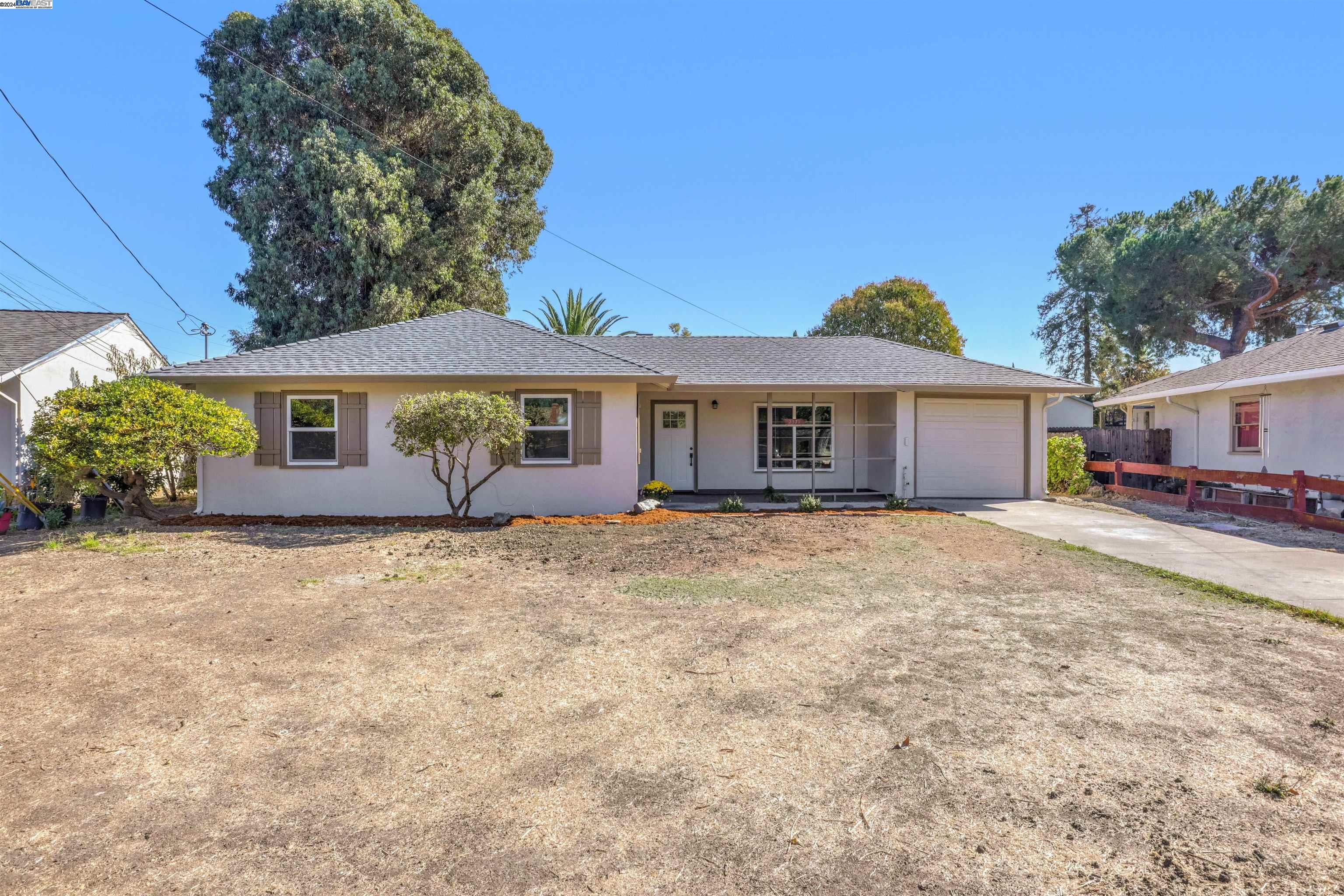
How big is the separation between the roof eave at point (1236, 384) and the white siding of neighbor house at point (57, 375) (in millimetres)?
23870

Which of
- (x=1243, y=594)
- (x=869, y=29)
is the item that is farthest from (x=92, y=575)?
(x=869, y=29)

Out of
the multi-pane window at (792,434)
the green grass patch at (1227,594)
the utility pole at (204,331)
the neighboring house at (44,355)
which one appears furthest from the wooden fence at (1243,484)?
the utility pole at (204,331)

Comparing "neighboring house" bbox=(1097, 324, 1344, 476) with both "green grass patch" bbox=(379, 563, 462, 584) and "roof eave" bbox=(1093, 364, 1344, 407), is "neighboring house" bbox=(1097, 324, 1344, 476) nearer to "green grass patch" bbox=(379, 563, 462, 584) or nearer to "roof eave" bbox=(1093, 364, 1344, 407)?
"roof eave" bbox=(1093, 364, 1344, 407)

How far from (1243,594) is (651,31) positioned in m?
14.4

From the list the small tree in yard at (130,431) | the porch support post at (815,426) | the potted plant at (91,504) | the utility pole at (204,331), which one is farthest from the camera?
the utility pole at (204,331)

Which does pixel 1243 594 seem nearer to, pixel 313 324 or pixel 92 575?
pixel 92 575

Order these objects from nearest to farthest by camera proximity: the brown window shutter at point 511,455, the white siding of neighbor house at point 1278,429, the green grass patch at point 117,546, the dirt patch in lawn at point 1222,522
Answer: the green grass patch at point 117,546 < the dirt patch in lawn at point 1222,522 < the brown window shutter at point 511,455 < the white siding of neighbor house at point 1278,429

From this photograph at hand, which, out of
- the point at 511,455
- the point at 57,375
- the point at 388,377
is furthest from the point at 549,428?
the point at 57,375

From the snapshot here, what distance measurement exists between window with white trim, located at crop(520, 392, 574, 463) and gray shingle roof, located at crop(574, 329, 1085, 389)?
2168 millimetres

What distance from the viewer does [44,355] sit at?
40.3ft

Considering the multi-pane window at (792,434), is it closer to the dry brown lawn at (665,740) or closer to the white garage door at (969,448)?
the white garage door at (969,448)

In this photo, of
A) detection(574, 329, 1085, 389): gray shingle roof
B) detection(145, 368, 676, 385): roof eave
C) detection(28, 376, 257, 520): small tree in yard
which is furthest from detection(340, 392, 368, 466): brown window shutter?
detection(574, 329, 1085, 389): gray shingle roof

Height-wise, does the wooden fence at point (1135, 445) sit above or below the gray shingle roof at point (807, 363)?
below

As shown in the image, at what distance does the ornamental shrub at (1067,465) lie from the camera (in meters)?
14.4
